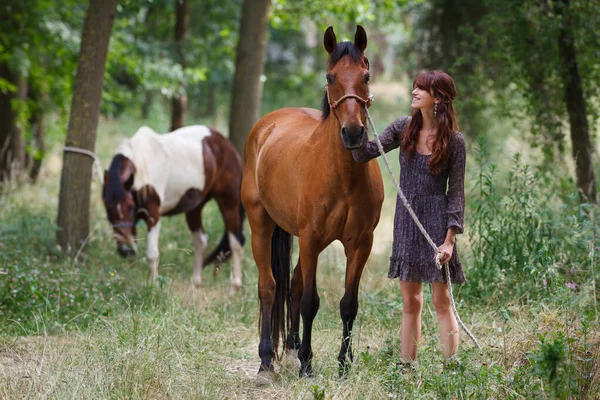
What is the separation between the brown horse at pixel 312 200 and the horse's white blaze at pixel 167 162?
2479 mm

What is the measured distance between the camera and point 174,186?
8.02 meters

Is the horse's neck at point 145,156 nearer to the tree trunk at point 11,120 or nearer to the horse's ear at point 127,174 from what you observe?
the horse's ear at point 127,174

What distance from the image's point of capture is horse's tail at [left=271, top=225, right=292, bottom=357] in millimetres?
5195

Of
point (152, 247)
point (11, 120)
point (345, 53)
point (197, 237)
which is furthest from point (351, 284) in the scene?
point (11, 120)

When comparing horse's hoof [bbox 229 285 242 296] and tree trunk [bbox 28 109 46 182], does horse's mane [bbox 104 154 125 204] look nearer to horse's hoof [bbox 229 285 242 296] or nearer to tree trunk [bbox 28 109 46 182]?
horse's hoof [bbox 229 285 242 296]

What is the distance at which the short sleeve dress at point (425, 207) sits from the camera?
13.8ft

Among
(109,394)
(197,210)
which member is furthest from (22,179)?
(109,394)

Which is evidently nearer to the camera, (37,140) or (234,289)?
(234,289)

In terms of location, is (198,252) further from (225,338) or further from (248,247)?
(225,338)

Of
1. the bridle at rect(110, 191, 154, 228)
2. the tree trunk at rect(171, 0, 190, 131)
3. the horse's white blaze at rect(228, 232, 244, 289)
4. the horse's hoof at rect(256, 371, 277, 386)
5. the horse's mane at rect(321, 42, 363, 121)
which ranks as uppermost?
the tree trunk at rect(171, 0, 190, 131)

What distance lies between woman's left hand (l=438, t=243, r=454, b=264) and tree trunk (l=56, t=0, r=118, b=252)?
14.5 ft

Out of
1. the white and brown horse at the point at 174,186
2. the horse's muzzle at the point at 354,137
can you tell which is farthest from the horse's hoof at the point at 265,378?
the white and brown horse at the point at 174,186

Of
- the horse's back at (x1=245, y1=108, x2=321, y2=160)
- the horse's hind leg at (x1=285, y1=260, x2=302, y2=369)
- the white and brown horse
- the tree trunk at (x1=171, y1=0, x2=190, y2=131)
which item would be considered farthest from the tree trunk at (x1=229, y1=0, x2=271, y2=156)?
the horse's hind leg at (x1=285, y1=260, x2=302, y2=369)

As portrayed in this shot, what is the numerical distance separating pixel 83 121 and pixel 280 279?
324cm
